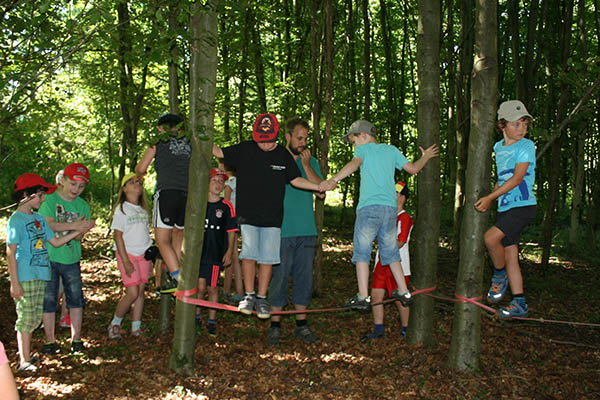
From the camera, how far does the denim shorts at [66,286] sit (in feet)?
17.2

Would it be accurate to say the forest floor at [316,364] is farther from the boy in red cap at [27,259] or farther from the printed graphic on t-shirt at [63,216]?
the printed graphic on t-shirt at [63,216]

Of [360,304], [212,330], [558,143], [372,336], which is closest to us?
[360,304]

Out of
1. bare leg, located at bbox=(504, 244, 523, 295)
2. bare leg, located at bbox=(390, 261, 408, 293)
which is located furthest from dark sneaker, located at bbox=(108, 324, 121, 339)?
bare leg, located at bbox=(504, 244, 523, 295)

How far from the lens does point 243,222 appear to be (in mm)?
5176

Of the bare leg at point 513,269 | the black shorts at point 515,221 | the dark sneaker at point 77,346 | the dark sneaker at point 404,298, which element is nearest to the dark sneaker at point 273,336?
the dark sneaker at point 404,298

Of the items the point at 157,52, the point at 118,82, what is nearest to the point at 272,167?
the point at 157,52

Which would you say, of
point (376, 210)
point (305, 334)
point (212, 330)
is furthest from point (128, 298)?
point (376, 210)

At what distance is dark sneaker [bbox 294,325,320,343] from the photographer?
5.89 meters

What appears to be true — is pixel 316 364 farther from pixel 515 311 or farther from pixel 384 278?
pixel 515 311

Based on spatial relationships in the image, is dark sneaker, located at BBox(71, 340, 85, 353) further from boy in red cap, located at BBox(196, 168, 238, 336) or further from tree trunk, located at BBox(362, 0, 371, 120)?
tree trunk, located at BBox(362, 0, 371, 120)

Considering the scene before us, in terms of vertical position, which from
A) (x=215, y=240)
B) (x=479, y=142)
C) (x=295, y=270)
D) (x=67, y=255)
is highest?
(x=479, y=142)

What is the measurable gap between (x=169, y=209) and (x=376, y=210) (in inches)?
93.3

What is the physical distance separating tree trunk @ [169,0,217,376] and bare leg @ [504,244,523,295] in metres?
3.02

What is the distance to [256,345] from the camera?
5758mm
